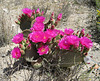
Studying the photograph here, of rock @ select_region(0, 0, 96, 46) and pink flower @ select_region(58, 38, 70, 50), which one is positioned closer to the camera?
pink flower @ select_region(58, 38, 70, 50)

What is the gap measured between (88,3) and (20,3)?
3030mm

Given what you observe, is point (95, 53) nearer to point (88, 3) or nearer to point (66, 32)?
point (66, 32)

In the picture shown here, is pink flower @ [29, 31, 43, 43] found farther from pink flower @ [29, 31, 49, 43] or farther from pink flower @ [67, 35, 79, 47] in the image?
pink flower @ [67, 35, 79, 47]

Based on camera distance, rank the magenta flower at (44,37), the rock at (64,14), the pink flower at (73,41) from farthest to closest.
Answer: the rock at (64,14) → the magenta flower at (44,37) → the pink flower at (73,41)

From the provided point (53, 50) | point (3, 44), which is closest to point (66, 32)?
point (53, 50)

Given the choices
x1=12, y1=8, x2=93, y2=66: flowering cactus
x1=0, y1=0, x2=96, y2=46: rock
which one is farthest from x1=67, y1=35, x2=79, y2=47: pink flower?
x1=0, y1=0, x2=96, y2=46: rock

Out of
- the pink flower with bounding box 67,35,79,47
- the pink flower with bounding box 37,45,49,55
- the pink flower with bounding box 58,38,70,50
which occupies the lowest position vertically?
the pink flower with bounding box 37,45,49,55

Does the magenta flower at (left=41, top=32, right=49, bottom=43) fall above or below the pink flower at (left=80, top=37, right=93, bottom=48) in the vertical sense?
above

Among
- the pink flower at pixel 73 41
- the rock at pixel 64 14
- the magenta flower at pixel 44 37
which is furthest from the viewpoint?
the rock at pixel 64 14

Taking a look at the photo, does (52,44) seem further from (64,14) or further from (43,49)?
(64,14)

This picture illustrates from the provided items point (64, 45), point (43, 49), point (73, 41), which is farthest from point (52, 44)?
point (73, 41)

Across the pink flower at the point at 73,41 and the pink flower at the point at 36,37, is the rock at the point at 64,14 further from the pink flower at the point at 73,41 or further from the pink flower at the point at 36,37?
the pink flower at the point at 73,41

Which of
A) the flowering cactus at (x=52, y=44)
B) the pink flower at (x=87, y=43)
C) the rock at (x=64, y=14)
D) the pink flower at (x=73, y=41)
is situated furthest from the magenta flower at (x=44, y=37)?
the rock at (x=64, y=14)

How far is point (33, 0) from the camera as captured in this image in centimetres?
536
